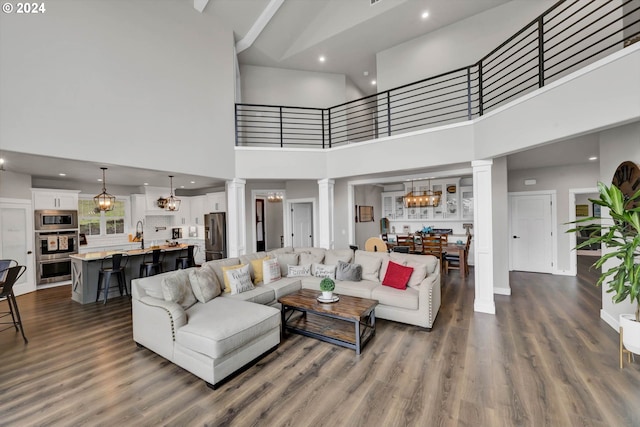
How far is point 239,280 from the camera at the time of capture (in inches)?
162

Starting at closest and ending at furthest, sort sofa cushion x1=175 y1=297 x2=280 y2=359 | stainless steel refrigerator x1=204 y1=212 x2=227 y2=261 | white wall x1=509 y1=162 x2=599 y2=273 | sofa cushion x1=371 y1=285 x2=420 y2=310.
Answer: sofa cushion x1=175 y1=297 x2=280 y2=359 → sofa cushion x1=371 y1=285 x2=420 y2=310 → white wall x1=509 y1=162 x2=599 y2=273 → stainless steel refrigerator x1=204 y1=212 x2=227 y2=261

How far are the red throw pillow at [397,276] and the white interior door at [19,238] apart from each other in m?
7.39

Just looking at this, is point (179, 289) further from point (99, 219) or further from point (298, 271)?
point (99, 219)

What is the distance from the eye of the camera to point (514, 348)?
3.26 meters

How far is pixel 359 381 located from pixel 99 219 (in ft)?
27.6

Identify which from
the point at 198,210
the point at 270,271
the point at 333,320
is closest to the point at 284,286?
the point at 270,271

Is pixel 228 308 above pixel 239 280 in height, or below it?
below

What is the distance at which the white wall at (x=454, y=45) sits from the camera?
5390 mm

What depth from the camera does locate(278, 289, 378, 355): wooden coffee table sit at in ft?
10.8

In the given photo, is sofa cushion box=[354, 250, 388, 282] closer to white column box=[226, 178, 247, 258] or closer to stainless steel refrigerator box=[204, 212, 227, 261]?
white column box=[226, 178, 247, 258]

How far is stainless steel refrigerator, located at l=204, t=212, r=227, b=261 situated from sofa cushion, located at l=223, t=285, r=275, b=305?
166 inches

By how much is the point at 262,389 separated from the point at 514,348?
2936mm

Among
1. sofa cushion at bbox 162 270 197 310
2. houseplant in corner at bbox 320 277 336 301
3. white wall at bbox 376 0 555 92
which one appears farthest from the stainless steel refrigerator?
white wall at bbox 376 0 555 92

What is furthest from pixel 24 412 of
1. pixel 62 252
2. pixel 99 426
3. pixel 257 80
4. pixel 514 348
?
pixel 257 80
